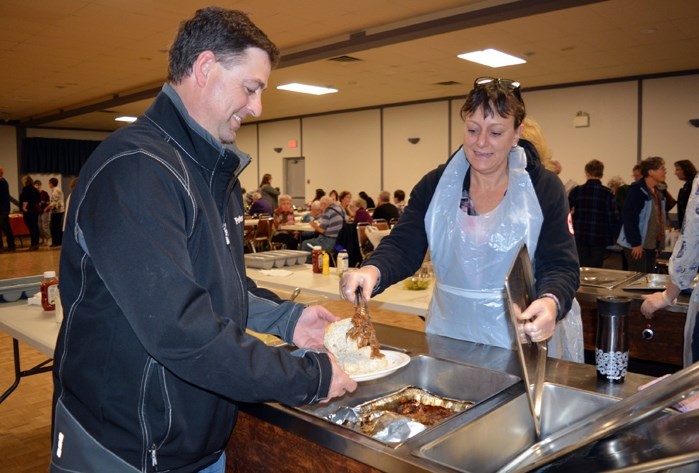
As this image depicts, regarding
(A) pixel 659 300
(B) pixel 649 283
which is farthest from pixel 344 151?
(A) pixel 659 300

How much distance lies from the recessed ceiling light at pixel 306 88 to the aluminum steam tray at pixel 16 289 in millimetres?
7939

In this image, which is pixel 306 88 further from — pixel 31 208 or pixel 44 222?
pixel 44 222

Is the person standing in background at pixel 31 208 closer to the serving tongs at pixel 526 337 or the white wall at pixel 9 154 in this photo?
the white wall at pixel 9 154

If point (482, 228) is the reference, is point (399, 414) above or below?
below

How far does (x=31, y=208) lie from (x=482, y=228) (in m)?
12.5

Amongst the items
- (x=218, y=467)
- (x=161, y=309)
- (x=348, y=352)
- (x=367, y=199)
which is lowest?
(x=218, y=467)

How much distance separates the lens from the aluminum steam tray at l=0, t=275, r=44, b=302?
316 cm

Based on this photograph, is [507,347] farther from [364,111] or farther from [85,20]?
[364,111]

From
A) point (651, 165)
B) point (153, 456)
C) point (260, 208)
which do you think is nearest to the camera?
point (153, 456)

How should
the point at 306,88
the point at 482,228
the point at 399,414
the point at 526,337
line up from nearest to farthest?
the point at 526,337 → the point at 399,414 → the point at 482,228 → the point at 306,88

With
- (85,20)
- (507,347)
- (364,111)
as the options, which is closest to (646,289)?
(507,347)

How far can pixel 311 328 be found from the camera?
5.24 feet

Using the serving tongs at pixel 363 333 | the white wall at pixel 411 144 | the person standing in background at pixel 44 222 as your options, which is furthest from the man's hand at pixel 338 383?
the person standing in background at pixel 44 222

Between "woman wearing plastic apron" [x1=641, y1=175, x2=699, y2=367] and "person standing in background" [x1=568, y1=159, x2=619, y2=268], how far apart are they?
13.6ft
